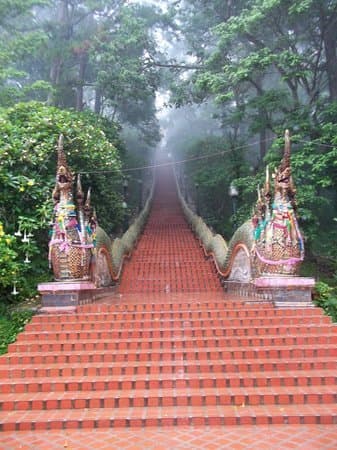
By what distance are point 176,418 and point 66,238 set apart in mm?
4117

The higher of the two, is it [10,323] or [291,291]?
[291,291]

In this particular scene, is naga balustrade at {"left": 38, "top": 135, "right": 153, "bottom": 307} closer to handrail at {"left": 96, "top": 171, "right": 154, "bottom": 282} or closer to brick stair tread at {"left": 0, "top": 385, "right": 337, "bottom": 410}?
handrail at {"left": 96, "top": 171, "right": 154, "bottom": 282}

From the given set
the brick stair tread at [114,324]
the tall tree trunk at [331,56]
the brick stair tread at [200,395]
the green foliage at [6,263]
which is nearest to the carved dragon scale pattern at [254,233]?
the green foliage at [6,263]

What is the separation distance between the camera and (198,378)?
19.7ft

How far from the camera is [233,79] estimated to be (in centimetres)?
1295

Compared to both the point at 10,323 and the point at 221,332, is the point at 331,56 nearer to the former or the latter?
the point at 221,332

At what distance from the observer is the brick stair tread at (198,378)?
5988 millimetres

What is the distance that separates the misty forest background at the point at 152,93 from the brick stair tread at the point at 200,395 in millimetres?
3091

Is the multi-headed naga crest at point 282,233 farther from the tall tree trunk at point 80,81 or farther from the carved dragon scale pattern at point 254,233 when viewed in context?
the tall tree trunk at point 80,81

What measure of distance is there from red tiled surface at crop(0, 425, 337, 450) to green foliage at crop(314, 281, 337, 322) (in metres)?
3.85

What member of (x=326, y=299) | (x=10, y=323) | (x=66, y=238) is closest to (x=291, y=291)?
(x=326, y=299)

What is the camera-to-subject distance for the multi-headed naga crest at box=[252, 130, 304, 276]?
8250 mm

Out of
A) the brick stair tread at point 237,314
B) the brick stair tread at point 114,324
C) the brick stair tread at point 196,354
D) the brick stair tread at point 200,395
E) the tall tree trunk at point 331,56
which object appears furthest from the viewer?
the tall tree trunk at point 331,56

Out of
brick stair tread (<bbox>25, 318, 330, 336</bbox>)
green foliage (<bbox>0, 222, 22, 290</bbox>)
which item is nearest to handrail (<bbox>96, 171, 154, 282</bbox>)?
green foliage (<bbox>0, 222, 22, 290</bbox>)
